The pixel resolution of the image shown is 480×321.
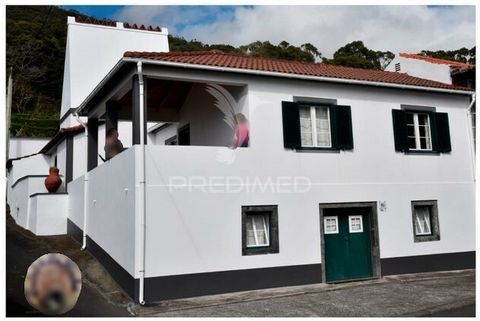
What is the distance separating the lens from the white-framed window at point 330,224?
35.8 ft

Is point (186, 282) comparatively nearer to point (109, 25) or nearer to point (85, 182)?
point (85, 182)

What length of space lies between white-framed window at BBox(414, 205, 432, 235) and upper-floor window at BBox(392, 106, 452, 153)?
1.55 meters

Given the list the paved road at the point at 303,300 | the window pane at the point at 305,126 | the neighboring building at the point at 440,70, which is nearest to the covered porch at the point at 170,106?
the window pane at the point at 305,126

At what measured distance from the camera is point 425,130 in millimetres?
12594

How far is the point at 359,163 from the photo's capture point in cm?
1131

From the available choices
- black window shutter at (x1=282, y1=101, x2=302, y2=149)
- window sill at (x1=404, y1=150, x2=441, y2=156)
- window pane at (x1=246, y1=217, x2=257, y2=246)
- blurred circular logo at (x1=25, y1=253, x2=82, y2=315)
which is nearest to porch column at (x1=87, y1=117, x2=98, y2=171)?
blurred circular logo at (x1=25, y1=253, x2=82, y2=315)

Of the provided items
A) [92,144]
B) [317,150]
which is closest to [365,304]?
[317,150]

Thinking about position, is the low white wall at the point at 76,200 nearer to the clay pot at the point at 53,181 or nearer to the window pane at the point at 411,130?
the clay pot at the point at 53,181

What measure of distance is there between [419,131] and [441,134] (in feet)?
2.08

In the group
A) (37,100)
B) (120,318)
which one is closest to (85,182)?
(120,318)

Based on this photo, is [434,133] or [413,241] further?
[434,133]

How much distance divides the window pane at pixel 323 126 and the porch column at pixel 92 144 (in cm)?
644

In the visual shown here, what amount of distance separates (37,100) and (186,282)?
1077 inches

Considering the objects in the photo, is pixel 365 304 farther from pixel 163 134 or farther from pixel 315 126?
pixel 163 134
